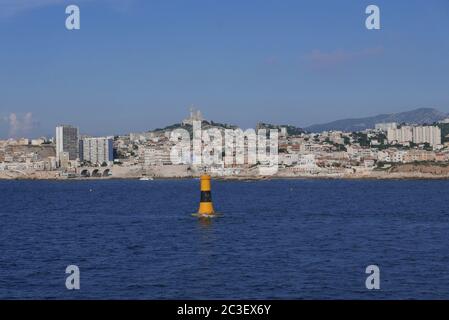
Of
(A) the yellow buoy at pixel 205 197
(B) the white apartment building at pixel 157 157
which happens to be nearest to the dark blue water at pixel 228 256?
(A) the yellow buoy at pixel 205 197

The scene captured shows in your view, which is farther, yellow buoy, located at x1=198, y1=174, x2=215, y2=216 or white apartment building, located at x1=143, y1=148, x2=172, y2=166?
white apartment building, located at x1=143, y1=148, x2=172, y2=166

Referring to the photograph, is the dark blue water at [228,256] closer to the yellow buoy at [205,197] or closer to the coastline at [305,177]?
the yellow buoy at [205,197]

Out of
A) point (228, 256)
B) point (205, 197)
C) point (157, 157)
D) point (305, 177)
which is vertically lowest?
→ point (228, 256)

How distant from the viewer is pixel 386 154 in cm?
18538

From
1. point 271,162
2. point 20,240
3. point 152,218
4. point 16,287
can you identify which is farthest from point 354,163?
point 16,287

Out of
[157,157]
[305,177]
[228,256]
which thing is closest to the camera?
[228,256]

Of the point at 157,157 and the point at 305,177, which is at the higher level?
the point at 157,157

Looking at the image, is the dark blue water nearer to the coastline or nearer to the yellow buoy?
the yellow buoy

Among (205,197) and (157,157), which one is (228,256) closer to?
(205,197)

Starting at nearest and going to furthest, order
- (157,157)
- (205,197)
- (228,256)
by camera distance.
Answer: (228,256) → (205,197) → (157,157)

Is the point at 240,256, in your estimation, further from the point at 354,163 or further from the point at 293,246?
the point at 354,163

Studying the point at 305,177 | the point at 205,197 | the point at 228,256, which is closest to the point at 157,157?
the point at 305,177

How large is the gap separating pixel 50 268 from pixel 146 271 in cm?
312

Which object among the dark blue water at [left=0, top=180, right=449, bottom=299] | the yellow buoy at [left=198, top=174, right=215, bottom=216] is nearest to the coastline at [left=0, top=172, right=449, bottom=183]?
the dark blue water at [left=0, top=180, right=449, bottom=299]
